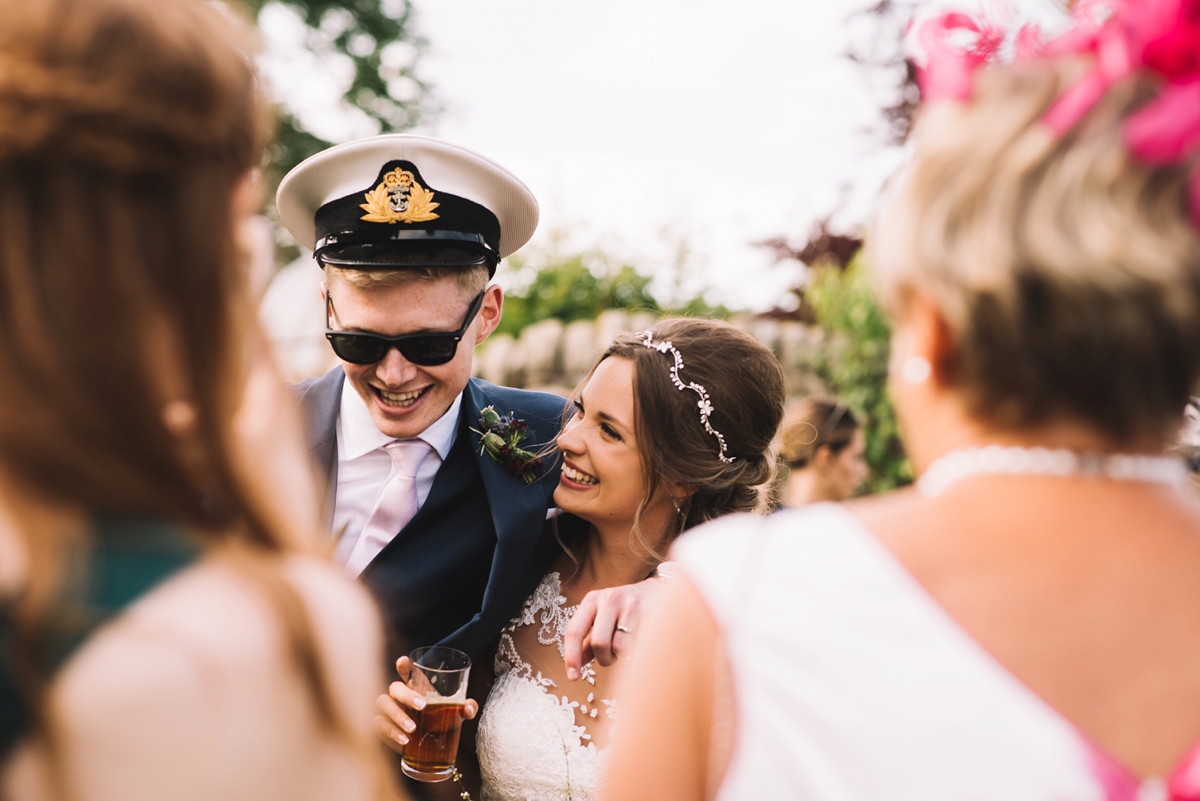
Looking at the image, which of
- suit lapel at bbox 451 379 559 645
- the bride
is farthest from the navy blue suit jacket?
the bride

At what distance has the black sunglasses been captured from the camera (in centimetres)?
266

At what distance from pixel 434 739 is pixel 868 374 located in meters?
6.66

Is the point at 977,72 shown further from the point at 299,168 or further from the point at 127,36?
the point at 299,168

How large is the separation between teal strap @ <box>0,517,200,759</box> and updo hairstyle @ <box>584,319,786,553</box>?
197 centimetres

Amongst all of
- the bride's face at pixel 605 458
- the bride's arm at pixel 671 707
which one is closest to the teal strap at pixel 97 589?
the bride's arm at pixel 671 707

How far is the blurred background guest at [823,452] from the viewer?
17.8 feet

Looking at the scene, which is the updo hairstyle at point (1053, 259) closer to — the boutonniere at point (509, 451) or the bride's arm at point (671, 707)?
the bride's arm at point (671, 707)

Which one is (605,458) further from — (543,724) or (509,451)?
(543,724)

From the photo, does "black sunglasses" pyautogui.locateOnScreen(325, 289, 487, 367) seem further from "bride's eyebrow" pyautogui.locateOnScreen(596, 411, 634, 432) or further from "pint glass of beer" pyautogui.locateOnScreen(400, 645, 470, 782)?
"pint glass of beer" pyautogui.locateOnScreen(400, 645, 470, 782)

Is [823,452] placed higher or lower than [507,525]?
lower

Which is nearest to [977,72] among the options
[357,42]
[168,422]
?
[168,422]

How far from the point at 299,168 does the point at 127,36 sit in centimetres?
218

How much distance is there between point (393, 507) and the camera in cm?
276

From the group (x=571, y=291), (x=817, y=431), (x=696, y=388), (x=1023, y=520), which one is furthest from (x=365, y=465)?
(x=571, y=291)
